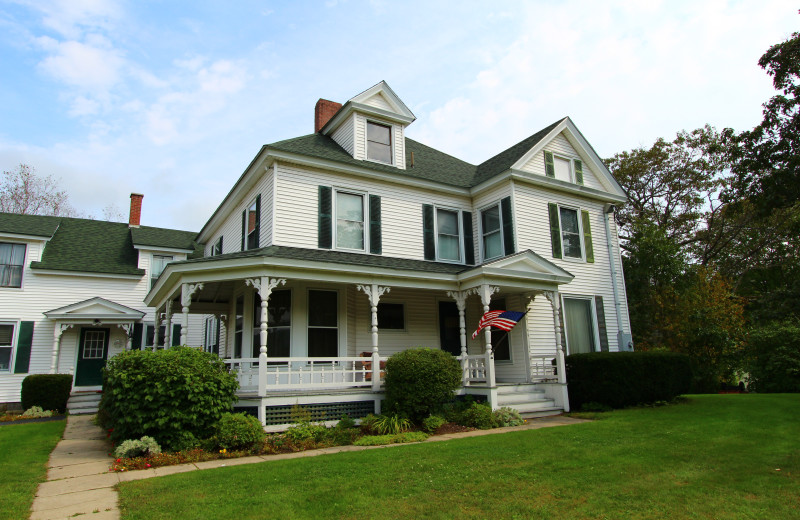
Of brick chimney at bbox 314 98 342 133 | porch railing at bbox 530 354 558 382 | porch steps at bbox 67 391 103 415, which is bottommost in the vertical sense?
porch steps at bbox 67 391 103 415

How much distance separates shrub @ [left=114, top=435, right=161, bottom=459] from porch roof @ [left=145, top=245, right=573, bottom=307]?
3.79m

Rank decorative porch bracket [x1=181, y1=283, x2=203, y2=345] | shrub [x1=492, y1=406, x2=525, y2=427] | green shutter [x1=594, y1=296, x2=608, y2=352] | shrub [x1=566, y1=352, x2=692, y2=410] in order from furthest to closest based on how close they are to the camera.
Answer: green shutter [x1=594, y1=296, x2=608, y2=352], shrub [x1=566, y1=352, x2=692, y2=410], shrub [x1=492, y1=406, x2=525, y2=427], decorative porch bracket [x1=181, y1=283, x2=203, y2=345]

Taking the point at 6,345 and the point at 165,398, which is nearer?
the point at 165,398

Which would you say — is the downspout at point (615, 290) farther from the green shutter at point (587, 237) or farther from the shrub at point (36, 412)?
the shrub at point (36, 412)

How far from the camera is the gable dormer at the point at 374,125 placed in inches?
596

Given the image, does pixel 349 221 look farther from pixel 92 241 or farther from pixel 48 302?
pixel 92 241

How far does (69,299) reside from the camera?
1981 centimetres

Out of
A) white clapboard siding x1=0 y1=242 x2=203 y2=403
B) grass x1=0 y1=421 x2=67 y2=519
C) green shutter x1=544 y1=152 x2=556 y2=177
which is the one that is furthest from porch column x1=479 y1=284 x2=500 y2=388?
white clapboard siding x1=0 y1=242 x2=203 y2=403

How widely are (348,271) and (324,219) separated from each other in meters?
2.35

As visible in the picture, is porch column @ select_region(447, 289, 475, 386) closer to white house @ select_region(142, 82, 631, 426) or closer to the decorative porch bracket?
white house @ select_region(142, 82, 631, 426)

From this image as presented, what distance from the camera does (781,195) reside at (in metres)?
13.8

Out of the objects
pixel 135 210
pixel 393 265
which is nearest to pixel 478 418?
pixel 393 265

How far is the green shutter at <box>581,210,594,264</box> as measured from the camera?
54.6 ft

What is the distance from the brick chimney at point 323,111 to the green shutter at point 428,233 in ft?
17.1
